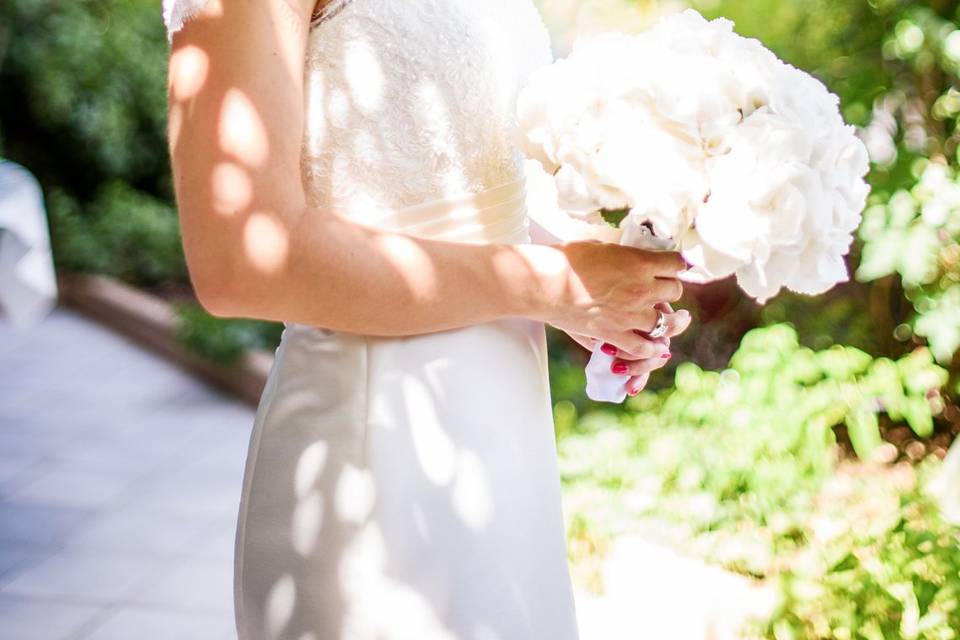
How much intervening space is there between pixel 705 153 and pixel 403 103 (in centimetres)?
37

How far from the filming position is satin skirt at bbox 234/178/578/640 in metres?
1.37

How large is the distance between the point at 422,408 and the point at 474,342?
111 millimetres

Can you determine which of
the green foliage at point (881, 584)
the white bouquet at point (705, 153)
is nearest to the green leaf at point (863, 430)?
the green foliage at point (881, 584)

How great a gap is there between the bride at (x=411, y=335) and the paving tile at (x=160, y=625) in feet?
7.96

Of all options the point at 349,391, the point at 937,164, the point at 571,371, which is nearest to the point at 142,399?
the point at 571,371

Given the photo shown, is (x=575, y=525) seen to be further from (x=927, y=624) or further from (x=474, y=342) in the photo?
(x=474, y=342)

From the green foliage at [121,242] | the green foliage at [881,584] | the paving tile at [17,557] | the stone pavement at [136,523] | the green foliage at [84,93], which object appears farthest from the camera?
the green foliage at [84,93]

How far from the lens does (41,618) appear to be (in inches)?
153

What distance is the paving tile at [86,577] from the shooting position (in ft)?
13.3

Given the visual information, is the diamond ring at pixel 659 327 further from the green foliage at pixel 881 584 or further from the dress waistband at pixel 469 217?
the green foliage at pixel 881 584

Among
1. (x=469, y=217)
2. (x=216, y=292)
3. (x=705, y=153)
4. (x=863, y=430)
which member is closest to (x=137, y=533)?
(x=863, y=430)

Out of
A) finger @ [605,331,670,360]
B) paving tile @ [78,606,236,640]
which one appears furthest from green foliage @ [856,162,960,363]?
paving tile @ [78,606,236,640]

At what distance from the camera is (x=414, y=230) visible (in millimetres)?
1403

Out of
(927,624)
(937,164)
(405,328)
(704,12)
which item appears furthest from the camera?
(704,12)
